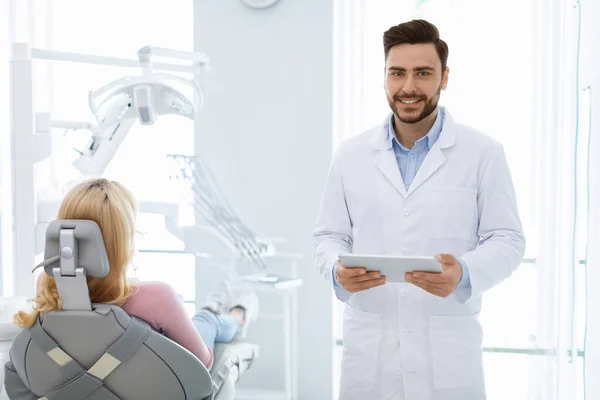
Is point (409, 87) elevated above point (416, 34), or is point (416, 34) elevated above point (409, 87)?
point (416, 34)

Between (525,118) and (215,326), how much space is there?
1.88 m

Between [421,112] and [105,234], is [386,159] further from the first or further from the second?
[105,234]

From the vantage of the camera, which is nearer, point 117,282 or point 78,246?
point 78,246

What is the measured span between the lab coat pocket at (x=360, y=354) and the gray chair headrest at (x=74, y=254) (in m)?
0.62

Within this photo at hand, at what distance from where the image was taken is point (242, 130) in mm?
3420

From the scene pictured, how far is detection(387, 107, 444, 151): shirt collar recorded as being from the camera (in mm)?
1743

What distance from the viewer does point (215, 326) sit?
7.85ft

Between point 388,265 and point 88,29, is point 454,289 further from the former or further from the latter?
point 88,29

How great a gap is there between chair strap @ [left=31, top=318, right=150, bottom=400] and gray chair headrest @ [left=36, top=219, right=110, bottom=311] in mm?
134

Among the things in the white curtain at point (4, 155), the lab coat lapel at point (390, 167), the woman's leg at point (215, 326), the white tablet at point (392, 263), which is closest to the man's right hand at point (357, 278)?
the white tablet at point (392, 263)

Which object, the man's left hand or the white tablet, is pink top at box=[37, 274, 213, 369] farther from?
the man's left hand

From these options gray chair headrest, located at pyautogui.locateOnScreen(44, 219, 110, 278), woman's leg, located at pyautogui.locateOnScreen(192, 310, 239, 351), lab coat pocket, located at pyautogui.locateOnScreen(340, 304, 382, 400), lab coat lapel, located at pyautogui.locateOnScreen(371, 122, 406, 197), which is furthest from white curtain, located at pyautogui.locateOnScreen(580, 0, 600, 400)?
gray chair headrest, located at pyautogui.locateOnScreen(44, 219, 110, 278)

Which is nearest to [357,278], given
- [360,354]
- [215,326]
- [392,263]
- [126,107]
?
[392,263]

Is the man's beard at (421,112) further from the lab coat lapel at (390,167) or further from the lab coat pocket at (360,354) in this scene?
the lab coat pocket at (360,354)
